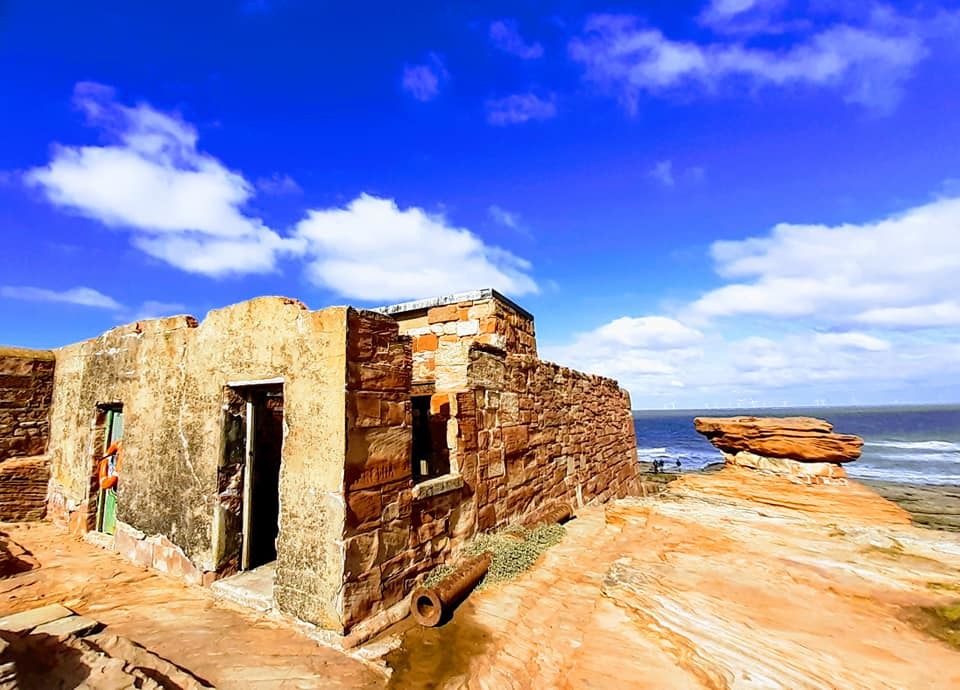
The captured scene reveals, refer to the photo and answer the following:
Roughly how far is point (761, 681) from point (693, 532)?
2.69 meters

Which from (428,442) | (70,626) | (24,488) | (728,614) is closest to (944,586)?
(728,614)

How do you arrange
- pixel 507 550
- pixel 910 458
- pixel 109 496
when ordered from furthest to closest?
pixel 910 458 → pixel 109 496 → pixel 507 550

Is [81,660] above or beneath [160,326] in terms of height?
beneath

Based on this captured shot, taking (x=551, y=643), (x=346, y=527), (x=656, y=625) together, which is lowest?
(x=551, y=643)

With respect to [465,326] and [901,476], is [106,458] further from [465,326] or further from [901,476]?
[901,476]

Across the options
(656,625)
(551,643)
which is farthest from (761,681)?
(551,643)

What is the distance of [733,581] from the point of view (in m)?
3.66

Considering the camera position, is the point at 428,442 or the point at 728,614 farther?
the point at 428,442

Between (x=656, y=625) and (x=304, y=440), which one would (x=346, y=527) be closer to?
(x=304, y=440)

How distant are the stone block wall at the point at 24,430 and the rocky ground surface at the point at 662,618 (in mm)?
3848

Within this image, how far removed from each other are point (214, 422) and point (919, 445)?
201 ft

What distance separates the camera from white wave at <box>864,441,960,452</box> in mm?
40481

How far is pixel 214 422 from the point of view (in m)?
4.74

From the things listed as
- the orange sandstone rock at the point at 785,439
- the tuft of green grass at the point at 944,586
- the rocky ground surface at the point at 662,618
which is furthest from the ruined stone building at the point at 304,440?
the tuft of green grass at the point at 944,586
